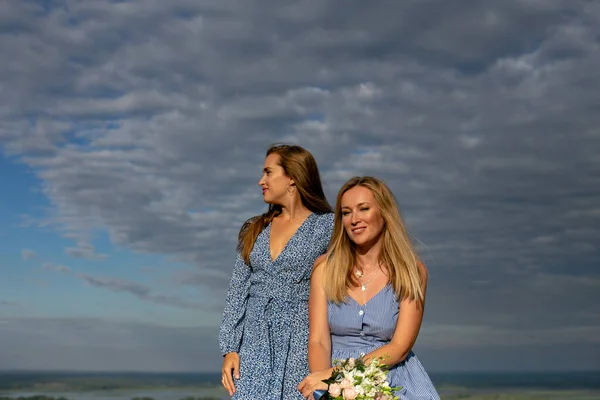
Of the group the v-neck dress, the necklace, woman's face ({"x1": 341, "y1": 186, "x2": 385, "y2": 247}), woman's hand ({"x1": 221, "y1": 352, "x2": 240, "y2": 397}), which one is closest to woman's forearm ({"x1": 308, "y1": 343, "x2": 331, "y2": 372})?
the necklace

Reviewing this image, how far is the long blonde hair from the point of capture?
4777mm

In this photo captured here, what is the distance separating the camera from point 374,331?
15.7 ft

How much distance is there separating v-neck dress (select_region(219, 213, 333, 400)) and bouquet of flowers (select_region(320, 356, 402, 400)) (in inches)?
66.7

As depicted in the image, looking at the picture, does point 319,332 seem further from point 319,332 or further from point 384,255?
point 384,255

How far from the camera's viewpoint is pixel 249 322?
5973 millimetres

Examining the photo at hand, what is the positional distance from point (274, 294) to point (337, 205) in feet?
4.17

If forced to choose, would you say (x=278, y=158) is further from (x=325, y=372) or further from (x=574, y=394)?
(x=574, y=394)

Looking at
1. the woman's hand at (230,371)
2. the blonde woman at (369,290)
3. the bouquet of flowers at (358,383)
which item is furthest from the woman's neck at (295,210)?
the bouquet of flowers at (358,383)

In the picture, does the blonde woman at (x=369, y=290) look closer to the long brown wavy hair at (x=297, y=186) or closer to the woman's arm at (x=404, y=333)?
the woman's arm at (x=404, y=333)

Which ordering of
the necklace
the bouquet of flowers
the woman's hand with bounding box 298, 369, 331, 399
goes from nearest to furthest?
the bouquet of flowers → the woman's hand with bounding box 298, 369, 331, 399 → the necklace

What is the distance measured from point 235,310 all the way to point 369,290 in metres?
1.50

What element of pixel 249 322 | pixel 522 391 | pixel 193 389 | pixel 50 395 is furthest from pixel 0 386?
pixel 249 322

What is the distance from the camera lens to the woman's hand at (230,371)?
5.86 metres

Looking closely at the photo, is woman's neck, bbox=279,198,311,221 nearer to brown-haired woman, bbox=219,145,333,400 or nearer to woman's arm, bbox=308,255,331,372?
brown-haired woman, bbox=219,145,333,400
